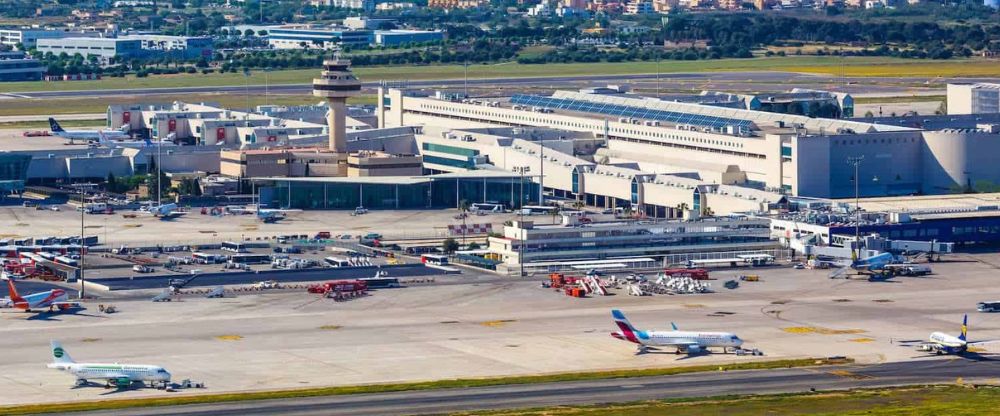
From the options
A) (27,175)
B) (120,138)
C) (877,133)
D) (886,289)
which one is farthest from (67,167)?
(886,289)

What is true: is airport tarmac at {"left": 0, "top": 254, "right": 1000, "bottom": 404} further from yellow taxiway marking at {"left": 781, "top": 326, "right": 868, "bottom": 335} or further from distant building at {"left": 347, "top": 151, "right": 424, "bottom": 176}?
distant building at {"left": 347, "top": 151, "right": 424, "bottom": 176}

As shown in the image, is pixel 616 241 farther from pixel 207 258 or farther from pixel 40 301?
pixel 40 301

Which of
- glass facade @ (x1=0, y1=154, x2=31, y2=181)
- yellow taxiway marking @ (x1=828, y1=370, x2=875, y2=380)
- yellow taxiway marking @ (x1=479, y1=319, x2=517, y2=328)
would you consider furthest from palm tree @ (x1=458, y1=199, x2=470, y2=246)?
yellow taxiway marking @ (x1=828, y1=370, x2=875, y2=380)

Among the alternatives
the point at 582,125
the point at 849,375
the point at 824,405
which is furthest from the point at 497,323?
the point at 582,125

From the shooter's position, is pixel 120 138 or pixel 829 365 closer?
pixel 829 365

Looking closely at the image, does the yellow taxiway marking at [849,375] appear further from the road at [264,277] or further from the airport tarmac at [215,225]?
the airport tarmac at [215,225]

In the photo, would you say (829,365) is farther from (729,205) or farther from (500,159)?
(500,159)
